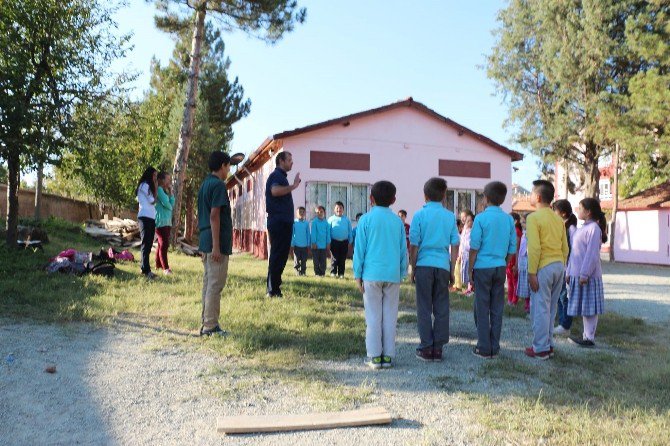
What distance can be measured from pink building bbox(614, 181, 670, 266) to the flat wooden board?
81.8 feet

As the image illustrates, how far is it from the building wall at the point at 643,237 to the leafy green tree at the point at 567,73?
234cm

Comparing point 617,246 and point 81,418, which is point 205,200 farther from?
point 617,246

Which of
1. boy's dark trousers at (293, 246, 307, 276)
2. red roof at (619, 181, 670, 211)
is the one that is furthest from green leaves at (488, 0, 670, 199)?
boy's dark trousers at (293, 246, 307, 276)

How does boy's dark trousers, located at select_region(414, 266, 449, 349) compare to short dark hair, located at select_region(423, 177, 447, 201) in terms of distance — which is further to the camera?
short dark hair, located at select_region(423, 177, 447, 201)

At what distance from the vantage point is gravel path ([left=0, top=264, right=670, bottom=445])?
3.08 metres

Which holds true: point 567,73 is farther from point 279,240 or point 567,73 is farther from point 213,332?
point 213,332

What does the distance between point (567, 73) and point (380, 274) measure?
23.5 metres

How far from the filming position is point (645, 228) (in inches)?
998

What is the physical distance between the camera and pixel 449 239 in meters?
4.93

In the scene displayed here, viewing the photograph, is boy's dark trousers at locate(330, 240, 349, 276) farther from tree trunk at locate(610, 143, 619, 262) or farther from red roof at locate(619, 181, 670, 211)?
red roof at locate(619, 181, 670, 211)

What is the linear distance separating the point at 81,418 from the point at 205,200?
2.44 m

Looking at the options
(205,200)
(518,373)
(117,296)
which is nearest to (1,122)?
(117,296)

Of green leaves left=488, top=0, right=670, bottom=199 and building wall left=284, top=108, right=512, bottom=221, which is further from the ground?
green leaves left=488, top=0, right=670, bottom=199

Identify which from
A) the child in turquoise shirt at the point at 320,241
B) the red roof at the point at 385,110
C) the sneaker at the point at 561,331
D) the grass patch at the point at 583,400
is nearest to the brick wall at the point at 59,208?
the red roof at the point at 385,110
